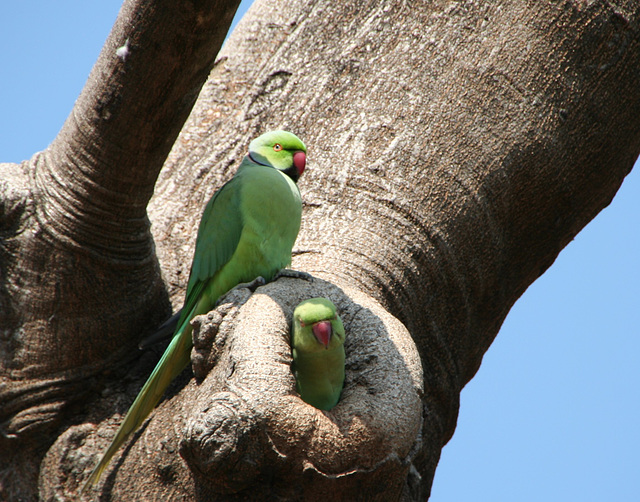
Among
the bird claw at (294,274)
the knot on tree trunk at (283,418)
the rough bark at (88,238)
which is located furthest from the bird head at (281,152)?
the knot on tree trunk at (283,418)

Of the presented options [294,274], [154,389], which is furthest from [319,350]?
[154,389]

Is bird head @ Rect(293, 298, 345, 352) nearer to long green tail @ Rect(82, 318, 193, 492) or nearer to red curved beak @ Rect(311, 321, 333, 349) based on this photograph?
red curved beak @ Rect(311, 321, 333, 349)

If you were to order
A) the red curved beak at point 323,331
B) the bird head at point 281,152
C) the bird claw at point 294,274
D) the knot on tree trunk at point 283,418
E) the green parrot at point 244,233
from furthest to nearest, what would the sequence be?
the bird head at point 281,152, the green parrot at point 244,233, the bird claw at point 294,274, the red curved beak at point 323,331, the knot on tree trunk at point 283,418

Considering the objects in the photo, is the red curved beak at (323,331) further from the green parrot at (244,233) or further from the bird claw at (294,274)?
the green parrot at (244,233)

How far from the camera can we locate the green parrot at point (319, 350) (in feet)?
7.32

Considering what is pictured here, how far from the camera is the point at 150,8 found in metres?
1.85

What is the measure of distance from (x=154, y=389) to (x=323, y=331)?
62 centimetres

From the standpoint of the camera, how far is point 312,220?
9.48 feet

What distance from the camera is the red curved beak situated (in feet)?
7.27

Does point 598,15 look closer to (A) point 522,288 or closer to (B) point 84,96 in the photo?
(A) point 522,288

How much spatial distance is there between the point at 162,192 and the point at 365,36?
115 centimetres

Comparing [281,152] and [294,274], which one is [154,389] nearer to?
[294,274]

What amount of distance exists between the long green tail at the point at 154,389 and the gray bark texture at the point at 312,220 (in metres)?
0.05

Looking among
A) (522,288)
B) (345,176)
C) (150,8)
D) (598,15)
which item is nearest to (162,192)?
(345,176)
